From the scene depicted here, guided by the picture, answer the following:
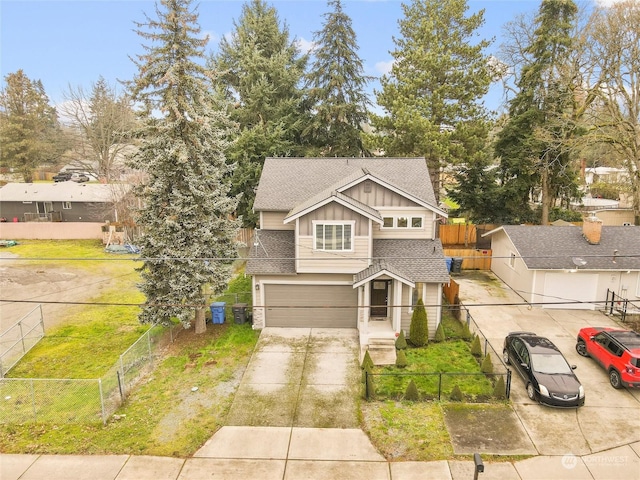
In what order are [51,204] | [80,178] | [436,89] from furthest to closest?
[80,178] < [51,204] < [436,89]

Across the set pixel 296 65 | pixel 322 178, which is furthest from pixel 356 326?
pixel 296 65

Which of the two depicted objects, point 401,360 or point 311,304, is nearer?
point 401,360

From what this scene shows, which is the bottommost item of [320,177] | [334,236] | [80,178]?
[334,236]

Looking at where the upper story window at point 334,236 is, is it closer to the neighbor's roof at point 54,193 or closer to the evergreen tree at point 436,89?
the evergreen tree at point 436,89

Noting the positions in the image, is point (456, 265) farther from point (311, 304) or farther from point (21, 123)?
point (21, 123)

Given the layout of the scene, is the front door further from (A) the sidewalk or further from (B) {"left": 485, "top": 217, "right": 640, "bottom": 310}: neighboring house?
(A) the sidewalk

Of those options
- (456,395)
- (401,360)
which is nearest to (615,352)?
(456,395)
